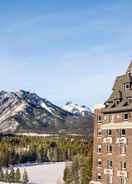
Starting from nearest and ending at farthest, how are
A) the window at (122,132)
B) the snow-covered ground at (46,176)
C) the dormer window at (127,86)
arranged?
the window at (122,132), the dormer window at (127,86), the snow-covered ground at (46,176)

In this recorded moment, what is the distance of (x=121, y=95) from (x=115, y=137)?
5990 millimetres

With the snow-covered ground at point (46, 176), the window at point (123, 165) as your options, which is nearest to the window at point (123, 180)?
the window at point (123, 165)

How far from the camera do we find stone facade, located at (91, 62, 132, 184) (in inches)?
2271

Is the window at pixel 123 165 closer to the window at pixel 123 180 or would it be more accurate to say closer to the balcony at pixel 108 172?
the window at pixel 123 180

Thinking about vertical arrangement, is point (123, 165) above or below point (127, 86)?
below

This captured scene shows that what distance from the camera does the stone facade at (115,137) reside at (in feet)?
189

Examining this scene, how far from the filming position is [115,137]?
59.8 metres

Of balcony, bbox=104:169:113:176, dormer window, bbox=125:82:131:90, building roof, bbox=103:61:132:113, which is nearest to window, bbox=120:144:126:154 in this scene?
balcony, bbox=104:169:113:176

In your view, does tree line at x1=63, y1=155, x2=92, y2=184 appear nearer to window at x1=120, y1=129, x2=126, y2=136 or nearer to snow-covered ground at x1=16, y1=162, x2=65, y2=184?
snow-covered ground at x1=16, y1=162, x2=65, y2=184

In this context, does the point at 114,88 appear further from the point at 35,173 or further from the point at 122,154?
the point at 35,173

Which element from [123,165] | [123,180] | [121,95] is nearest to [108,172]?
[123,180]

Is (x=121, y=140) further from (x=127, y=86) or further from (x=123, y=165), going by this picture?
(x=127, y=86)

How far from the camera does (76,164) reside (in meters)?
95.6

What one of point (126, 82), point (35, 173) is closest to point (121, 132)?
point (126, 82)
